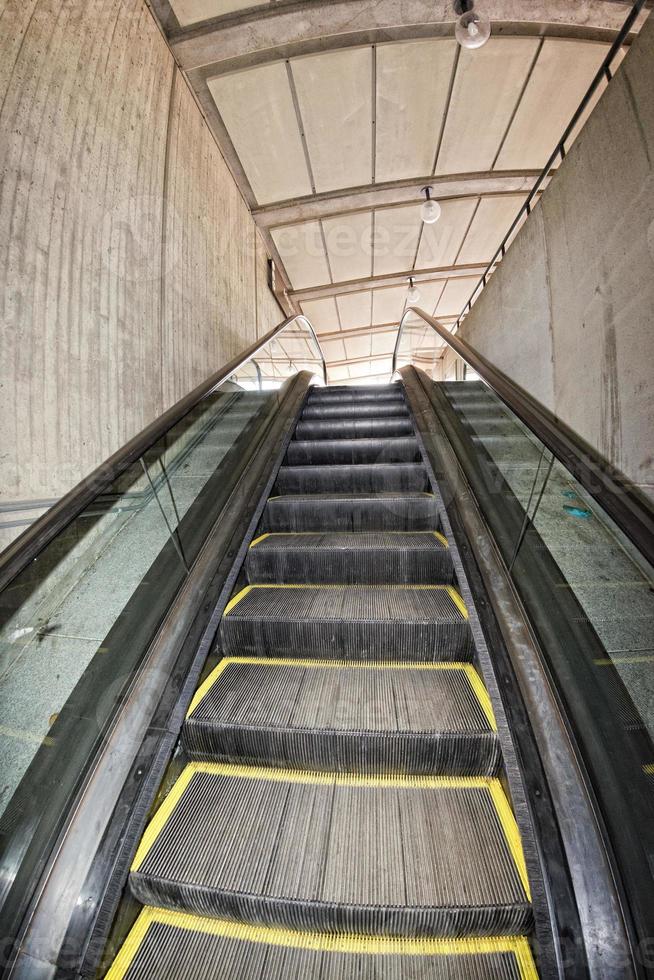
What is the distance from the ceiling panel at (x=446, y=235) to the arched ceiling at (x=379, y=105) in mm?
30

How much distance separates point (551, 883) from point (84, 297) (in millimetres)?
A: 3090

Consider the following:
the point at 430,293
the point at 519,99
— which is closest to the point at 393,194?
the point at 519,99

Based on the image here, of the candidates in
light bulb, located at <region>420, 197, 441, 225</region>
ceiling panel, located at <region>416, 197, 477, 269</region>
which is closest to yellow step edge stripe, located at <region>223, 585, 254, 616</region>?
light bulb, located at <region>420, 197, 441, 225</region>

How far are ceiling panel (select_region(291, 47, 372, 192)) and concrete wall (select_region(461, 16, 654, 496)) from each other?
2.48m

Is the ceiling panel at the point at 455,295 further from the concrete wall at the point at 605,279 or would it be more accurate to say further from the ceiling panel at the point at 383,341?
the concrete wall at the point at 605,279

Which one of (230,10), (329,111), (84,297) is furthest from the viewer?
(329,111)

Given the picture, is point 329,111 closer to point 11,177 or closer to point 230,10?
point 230,10

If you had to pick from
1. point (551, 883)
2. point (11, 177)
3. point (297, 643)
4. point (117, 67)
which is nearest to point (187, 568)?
point (297, 643)

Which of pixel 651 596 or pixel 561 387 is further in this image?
pixel 561 387

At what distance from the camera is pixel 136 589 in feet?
4.73

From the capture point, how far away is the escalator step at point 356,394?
12.2 ft

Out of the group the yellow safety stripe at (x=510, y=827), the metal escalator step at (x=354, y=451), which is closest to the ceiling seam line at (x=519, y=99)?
the metal escalator step at (x=354, y=451)

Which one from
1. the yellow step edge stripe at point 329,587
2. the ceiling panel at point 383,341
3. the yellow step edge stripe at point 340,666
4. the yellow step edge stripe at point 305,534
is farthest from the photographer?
the ceiling panel at point 383,341

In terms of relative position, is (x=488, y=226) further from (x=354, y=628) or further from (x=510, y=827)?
(x=510, y=827)
